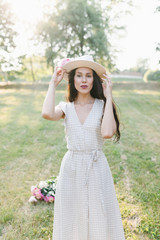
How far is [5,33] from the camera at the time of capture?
32.1 feet

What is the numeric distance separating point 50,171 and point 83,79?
257cm

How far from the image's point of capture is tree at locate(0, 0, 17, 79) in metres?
9.38

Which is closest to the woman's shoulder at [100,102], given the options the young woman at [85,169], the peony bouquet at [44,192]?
the young woman at [85,169]

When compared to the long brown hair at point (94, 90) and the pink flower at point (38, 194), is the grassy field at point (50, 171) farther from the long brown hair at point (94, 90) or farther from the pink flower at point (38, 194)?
the long brown hair at point (94, 90)

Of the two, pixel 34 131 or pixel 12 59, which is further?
pixel 12 59

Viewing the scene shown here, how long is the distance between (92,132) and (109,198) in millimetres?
574

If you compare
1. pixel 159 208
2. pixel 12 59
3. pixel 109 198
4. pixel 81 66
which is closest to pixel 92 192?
pixel 109 198

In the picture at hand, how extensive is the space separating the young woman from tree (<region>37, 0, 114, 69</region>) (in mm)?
17001

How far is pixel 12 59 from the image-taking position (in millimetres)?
11219

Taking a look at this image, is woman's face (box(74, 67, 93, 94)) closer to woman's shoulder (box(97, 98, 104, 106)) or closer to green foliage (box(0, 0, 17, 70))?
woman's shoulder (box(97, 98, 104, 106))

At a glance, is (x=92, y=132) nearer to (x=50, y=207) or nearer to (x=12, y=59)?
(x=50, y=207)

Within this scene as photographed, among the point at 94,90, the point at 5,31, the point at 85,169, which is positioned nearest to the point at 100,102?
the point at 94,90

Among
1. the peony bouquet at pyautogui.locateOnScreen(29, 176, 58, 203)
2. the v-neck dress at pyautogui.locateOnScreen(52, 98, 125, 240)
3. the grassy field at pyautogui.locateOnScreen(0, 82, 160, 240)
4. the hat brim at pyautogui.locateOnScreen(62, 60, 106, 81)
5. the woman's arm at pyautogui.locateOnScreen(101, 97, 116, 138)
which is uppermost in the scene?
the hat brim at pyautogui.locateOnScreen(62, 60, 106, 81)

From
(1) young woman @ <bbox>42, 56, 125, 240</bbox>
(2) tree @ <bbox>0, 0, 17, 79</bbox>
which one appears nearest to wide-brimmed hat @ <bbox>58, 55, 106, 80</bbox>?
(1) young woman @ <bbox>42, 56, 125, 240</bbox>
